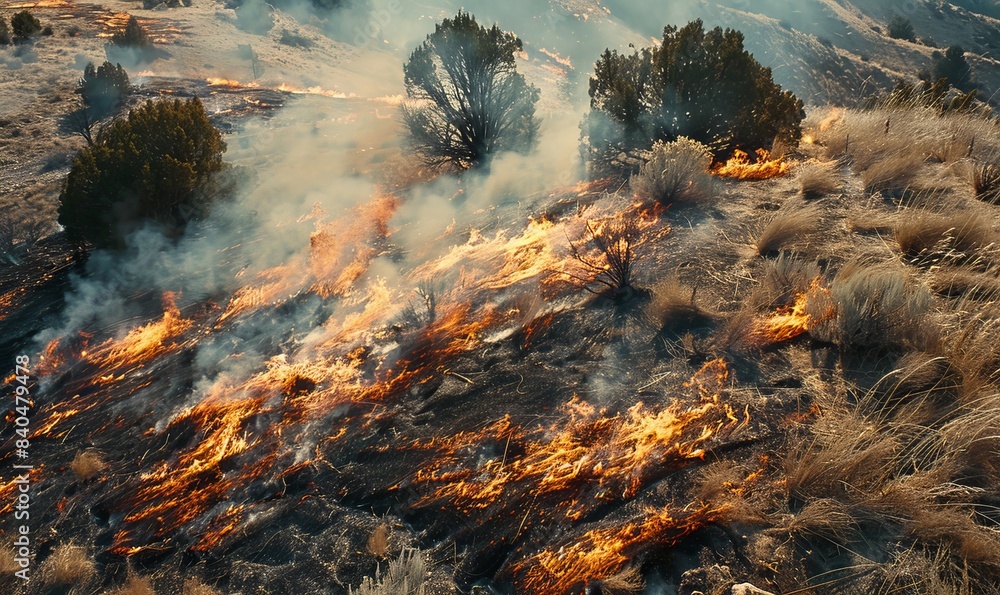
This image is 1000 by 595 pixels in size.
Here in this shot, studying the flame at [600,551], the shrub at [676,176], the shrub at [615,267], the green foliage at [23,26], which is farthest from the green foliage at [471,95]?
the green foliage at [23,26]

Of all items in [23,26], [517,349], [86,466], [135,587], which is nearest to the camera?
[135,587]

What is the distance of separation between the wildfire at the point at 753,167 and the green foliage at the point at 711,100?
38cm

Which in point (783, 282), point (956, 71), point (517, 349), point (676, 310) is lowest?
point (517, 349)

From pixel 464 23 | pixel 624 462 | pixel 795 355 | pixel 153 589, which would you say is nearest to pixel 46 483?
pixel 153 589

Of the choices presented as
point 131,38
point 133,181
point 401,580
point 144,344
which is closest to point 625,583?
point 401,580

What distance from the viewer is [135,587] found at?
11.9 feet

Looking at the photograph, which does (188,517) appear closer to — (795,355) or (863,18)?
(795,355)

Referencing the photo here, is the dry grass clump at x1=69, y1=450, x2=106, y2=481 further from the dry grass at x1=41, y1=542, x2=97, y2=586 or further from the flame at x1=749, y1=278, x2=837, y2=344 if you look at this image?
the flame at x1=749, y1=278, x2=837, y2=344

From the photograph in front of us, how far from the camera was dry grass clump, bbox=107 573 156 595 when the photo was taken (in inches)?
141

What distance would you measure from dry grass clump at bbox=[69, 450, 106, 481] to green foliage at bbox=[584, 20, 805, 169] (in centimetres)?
773

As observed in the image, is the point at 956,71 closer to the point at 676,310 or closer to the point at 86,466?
the point at 676,310

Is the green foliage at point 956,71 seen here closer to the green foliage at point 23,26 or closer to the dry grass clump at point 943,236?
the dry grass clump at point 943,236

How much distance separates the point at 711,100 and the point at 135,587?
9138 millimetres

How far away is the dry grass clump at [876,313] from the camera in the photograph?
3627 mm
